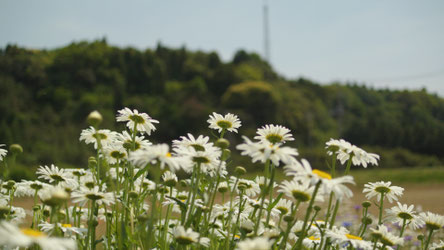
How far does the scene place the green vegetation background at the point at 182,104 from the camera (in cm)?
1792

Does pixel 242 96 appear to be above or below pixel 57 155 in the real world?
above

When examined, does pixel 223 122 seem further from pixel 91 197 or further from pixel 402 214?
pixel 402 214

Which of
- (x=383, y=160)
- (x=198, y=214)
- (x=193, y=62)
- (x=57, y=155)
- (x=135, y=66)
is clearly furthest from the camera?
(x=193, y=62)

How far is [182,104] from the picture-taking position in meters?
26.7

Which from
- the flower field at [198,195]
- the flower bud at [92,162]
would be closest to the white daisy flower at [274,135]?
the flower field at [198,195]

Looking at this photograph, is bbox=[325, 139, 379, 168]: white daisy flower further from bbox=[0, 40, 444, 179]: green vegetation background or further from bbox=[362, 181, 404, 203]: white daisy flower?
bbox=[0, 40, 444, 179]: green vegetation background

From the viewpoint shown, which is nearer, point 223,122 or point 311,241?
point 311,241

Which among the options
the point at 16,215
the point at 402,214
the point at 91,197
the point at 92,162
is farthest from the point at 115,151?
the point at 402,214

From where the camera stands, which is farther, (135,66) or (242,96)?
(135,66)

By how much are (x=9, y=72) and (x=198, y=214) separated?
55.7 feet

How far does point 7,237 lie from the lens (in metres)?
0.79

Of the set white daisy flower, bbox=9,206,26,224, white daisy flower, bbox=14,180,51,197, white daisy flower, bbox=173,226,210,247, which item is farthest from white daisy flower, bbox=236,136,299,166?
white daisy flower, bbox=9,206,26,224

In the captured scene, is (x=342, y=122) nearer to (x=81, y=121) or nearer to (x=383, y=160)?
(x=383, y=160)

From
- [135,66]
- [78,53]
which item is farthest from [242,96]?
[78,53]
